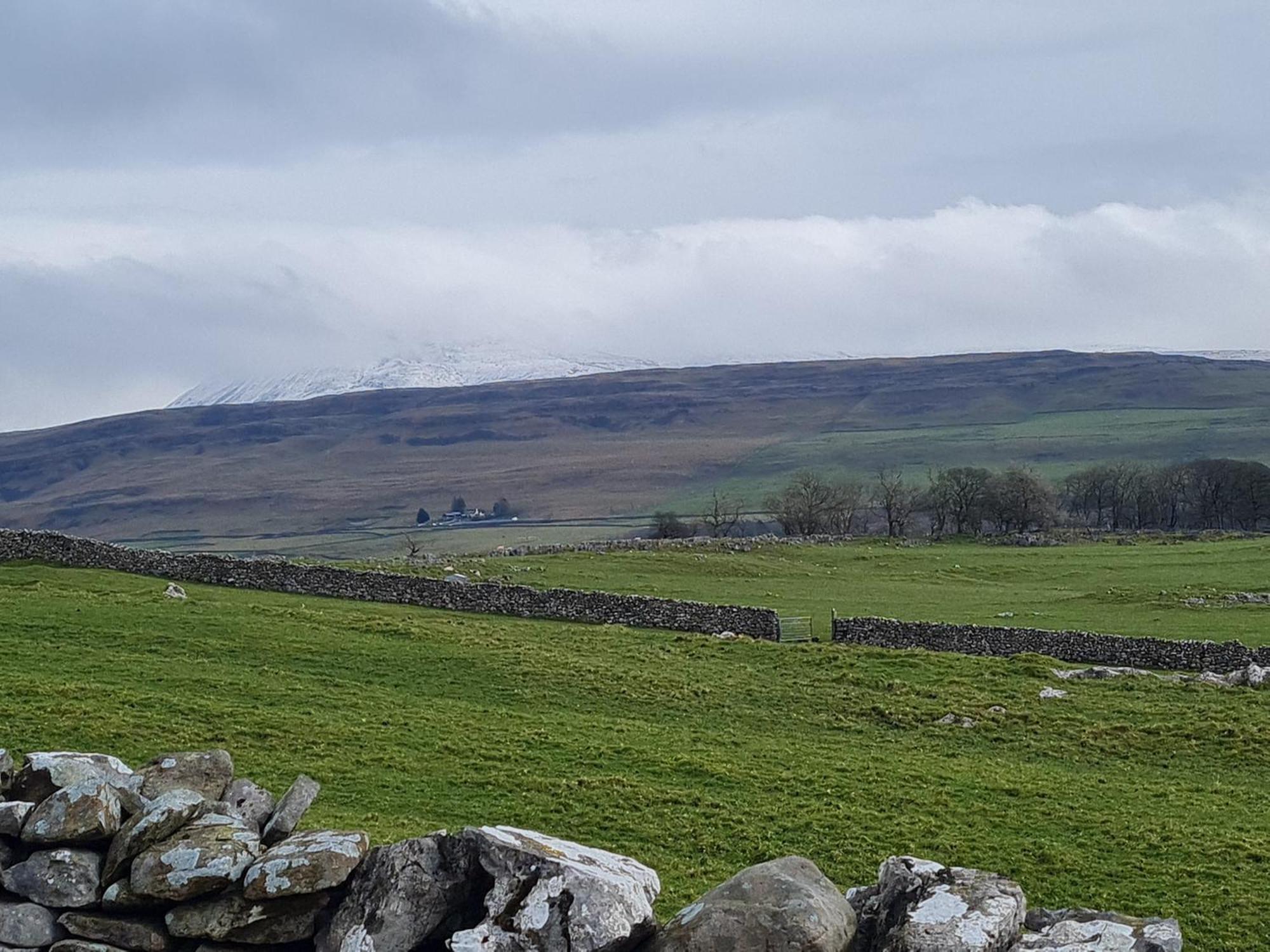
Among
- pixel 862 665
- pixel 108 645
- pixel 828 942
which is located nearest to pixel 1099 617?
pixel 862 665

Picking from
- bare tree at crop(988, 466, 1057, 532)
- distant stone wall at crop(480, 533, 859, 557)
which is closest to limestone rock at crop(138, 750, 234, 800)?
distant stone wall at crop(480, 533, 859, 557)

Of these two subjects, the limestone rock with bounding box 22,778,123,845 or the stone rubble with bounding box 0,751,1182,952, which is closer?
the stone rubble with bounding box 0,751,1182,952

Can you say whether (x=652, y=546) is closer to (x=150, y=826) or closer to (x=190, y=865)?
(x=150, y=826)

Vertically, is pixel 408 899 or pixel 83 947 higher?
pixel 408 899

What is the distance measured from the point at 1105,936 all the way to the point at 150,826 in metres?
10.4

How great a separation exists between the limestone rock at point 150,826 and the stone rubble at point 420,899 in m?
0.02

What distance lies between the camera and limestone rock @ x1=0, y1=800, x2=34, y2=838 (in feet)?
45.0

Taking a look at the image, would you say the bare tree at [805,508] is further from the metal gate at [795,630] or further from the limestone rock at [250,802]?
the limestone rock at [250,802]

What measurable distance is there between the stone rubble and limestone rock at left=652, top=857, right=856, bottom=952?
0.06 ft

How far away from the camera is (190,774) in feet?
50.8

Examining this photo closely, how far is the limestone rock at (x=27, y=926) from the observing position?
12.9m

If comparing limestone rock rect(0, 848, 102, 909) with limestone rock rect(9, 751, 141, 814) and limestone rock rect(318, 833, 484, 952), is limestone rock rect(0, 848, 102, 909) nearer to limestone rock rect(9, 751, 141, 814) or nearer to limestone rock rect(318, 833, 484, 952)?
Result: limestone rock rect(9, 751, 141, 814)

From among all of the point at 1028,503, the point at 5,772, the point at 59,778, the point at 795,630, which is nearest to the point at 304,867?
the point at 59,778

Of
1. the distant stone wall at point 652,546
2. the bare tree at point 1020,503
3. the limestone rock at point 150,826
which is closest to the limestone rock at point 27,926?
the limestone rock at point 150,826
